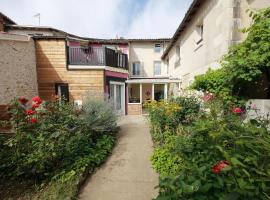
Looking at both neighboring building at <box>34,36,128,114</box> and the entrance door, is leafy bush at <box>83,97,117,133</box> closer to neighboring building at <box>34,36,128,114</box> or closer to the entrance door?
neighboring building at <box>34,36,128,114</box>

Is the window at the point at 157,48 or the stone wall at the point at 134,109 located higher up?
the window at the point at 157,48

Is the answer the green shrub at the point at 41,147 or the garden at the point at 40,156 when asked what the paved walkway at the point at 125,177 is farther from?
the green shrub at the point at 41,147

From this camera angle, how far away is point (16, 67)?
8.61 meters

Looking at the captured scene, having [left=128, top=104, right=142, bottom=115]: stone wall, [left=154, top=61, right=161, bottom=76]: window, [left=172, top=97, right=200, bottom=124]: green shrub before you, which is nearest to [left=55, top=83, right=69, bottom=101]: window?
[left=128, top=104, right=142, bottom=115]: stone wall

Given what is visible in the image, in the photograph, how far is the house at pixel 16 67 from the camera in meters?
7.73

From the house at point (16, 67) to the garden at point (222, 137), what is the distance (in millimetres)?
5957

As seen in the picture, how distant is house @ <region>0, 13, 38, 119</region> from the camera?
773cm

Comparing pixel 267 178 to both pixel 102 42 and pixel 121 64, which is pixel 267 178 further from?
pixel 102 42

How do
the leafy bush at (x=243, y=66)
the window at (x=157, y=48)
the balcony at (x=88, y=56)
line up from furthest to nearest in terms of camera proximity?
the window at (x=157, y=48) → the balcony at (x=88, y=56) → the leafy bush at (x=243, y=66)

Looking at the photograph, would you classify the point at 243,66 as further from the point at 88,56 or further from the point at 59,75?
the point at 59,75

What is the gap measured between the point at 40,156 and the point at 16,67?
693 cm

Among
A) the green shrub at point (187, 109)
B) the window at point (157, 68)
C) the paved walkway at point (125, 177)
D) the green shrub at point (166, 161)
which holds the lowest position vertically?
the paved walkway at point (125, 177)

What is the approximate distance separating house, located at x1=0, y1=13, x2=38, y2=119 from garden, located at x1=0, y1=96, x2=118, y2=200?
9.67 feet

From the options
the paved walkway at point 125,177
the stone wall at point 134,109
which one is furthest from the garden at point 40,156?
the stone wall at point 134,109
